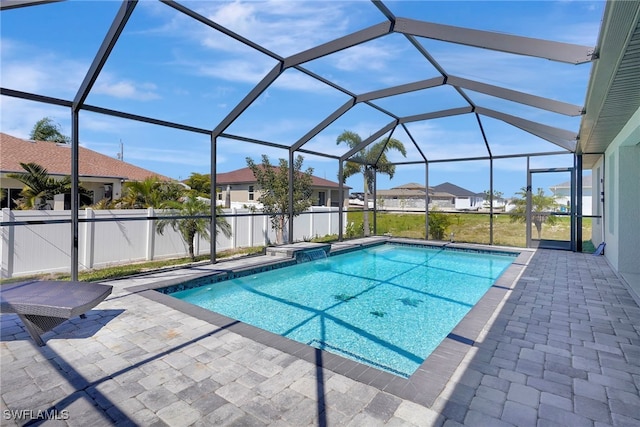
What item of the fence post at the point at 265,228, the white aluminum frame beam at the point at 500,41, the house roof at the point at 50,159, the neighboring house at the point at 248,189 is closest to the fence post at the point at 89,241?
the fence post at the point at 265,228

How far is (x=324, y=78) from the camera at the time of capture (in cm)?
692

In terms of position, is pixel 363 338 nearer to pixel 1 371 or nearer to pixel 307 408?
pixel 307 408

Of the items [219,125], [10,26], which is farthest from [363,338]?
[10,26]

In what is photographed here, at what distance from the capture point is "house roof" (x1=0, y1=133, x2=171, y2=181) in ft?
38.1

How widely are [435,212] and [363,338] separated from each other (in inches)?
343

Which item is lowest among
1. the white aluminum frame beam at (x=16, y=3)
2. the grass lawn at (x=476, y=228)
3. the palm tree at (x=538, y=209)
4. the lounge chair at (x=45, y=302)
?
the lounge chair at (x=45, y=302)

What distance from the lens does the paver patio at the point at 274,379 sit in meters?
2.23

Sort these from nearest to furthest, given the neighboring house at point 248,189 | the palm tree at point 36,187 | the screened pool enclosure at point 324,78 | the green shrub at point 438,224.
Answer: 1. the screened pool enclosure at point 324,78
2. the palm tree at point 36,187
3. the green shrub at point 438,224
4. the neighboring house at point 248,189

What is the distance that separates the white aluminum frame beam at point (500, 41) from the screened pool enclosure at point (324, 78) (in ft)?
0.05

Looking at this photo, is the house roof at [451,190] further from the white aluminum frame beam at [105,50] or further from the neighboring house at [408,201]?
the white aluminum frame beam at [105,50]

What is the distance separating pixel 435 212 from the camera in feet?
40.0

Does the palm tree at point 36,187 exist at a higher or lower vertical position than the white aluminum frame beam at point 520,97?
lower

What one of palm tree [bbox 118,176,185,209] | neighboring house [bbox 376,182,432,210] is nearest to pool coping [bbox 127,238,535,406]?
palm tree [bbox 118,176,185,209]

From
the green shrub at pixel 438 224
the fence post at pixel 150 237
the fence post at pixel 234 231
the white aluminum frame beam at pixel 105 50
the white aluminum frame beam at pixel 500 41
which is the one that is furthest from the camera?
the green shrub at pixel 438 224
